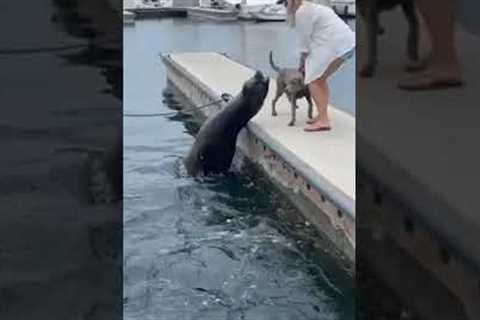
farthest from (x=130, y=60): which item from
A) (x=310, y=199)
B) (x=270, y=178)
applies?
(x=310, y=199)

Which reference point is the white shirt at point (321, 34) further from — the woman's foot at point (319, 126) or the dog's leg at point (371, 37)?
the dog's leg at point (371, 37)

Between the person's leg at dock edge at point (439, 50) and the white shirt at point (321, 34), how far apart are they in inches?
218

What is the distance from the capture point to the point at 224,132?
8.21 m

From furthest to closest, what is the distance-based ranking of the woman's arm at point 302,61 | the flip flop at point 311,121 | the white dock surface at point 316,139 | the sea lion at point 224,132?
the sea lion at point 224,132
the flip flop at point 311,121
the woman's arm at point 302,61
the white dock surface at point 316,139

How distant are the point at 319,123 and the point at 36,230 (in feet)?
20.9

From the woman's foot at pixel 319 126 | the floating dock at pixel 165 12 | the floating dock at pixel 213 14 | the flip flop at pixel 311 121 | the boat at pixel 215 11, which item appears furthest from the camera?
the floating dock at pixel 165 12

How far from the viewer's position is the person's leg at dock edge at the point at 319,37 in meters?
6.70

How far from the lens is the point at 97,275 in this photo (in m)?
1.17

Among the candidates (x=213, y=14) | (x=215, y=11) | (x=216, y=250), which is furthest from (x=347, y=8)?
(x=213, y=14)

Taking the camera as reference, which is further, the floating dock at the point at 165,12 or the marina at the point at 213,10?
the floating dock at the point at 165,12

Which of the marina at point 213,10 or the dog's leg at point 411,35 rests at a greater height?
the marina at point 213,10

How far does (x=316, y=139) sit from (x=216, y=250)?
172 centimetres

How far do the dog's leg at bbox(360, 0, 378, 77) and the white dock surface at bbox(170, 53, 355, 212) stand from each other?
392cm

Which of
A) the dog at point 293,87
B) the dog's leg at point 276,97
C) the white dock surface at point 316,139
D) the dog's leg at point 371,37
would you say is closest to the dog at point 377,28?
the dog's leg at point 371,37
